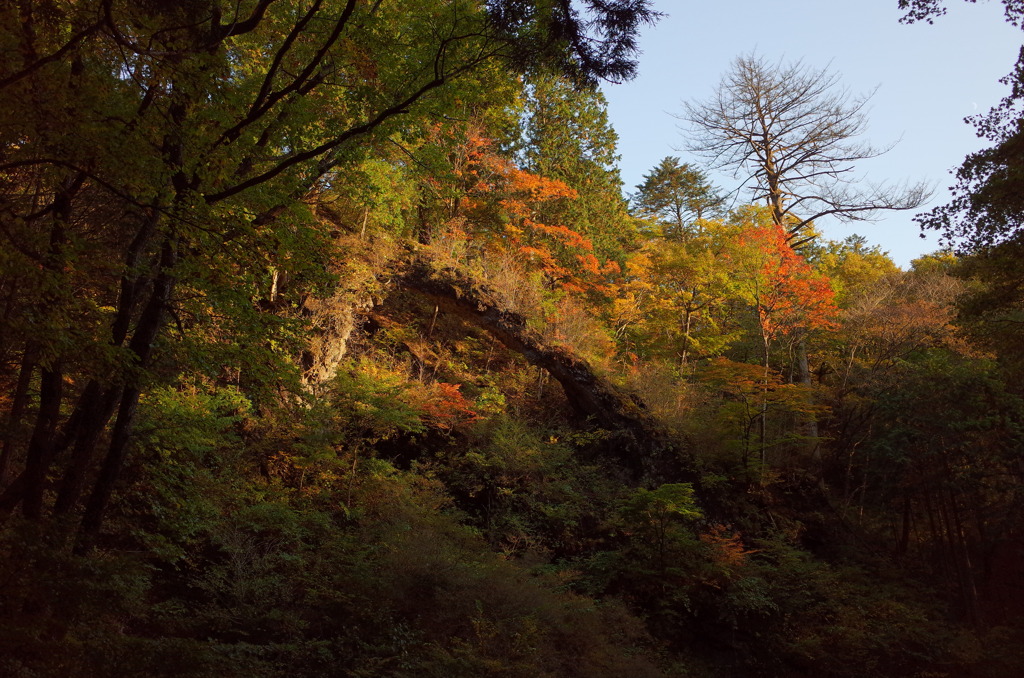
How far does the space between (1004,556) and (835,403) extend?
17.5 feet

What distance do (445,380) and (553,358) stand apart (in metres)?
3.00

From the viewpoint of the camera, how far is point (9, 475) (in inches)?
324

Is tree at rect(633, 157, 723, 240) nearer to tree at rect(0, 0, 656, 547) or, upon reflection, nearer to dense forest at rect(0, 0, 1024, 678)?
dense forest at rect(0, 0, 1024, 678)

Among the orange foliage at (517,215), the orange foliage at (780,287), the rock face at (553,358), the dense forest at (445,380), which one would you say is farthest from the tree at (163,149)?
the orange foliage at (780,287)

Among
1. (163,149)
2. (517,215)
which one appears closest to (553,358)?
(517,215)

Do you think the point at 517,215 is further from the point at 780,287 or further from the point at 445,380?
the point at 780,287

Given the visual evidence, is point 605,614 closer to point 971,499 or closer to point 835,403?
point 971,499

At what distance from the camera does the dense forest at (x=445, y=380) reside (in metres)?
5.55

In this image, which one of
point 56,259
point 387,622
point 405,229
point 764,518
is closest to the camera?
point 56,259

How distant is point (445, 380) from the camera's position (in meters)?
16.4

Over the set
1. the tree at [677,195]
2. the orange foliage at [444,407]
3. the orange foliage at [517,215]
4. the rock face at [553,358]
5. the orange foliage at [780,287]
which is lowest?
the orange foliage at [444,407]

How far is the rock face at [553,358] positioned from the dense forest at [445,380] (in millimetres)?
93

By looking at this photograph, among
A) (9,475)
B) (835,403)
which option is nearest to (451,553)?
(9,475)

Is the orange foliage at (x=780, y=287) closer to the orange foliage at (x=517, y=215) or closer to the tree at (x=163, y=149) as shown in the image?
the orange foliage at (x=517, y=215)
